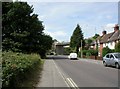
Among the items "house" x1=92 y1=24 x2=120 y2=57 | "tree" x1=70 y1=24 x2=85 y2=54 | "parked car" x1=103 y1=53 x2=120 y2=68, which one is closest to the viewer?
"parked car" x1=103 y1=53 x2=120 y2=68

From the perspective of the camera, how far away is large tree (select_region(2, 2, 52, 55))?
52.2m

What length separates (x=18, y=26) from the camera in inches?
2160

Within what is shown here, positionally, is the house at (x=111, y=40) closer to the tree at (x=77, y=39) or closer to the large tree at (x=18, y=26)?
the tree at (x=77, y=39)

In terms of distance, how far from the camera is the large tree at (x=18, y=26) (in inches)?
2055

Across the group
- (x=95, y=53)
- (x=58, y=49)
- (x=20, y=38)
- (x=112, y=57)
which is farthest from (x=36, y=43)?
(x=58, y=49)

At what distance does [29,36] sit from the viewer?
186ft

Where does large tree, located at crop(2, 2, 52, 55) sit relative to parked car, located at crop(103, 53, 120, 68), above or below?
above

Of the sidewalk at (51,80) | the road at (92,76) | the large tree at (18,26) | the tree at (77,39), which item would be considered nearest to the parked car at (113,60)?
the road at (92,76)

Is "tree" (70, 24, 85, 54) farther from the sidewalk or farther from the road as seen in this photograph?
the sidewalk

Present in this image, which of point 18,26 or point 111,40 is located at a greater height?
point 18,26

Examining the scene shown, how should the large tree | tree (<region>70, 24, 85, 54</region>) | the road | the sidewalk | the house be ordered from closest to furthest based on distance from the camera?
the sidewalk, the road, the large tree, the house, tree (<region>70, 24, 85, 54</region>)

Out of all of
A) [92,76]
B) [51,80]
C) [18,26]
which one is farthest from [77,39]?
[51,80]

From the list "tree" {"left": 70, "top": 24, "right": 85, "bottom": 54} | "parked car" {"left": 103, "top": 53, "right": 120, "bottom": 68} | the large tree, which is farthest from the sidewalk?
"tree" {"left": 70, "top": 24, "right": 85, "bottom": 54}

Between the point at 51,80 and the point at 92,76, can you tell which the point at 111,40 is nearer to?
the point at 92,76
